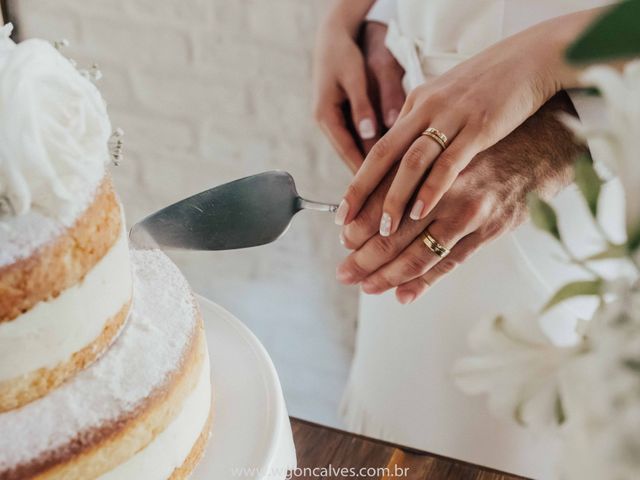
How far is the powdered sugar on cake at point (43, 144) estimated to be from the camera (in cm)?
44

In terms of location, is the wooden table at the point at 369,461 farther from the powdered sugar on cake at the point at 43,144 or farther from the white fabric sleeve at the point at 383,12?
the white fabric sleeve at the point at 383,12

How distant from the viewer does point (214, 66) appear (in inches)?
58.2

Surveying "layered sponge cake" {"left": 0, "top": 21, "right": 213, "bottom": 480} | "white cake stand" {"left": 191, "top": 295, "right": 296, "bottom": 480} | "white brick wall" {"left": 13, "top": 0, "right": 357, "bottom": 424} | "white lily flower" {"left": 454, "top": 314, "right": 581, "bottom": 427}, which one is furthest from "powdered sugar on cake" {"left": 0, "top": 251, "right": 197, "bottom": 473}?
"white brick wall" {"left": 13, "top": 0, "right": 357, "bottom": 424}

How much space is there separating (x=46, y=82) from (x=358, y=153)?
2.03 feet

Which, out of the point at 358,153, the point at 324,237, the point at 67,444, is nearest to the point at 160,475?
the point at 67,444

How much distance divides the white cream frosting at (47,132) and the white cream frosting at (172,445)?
0.60 feet

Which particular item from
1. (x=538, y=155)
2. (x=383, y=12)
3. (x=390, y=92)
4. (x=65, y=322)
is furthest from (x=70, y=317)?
(x=383, y=12)

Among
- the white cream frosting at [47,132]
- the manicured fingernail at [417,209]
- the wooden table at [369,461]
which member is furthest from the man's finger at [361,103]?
the white cream frosting at [47,132]

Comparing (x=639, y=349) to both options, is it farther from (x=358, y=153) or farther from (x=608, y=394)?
(x=358, y=153)

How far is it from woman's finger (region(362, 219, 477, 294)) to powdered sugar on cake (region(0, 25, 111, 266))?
0.38 m

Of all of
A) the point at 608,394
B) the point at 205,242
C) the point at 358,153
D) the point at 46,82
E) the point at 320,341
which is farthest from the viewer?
the point at 320,341

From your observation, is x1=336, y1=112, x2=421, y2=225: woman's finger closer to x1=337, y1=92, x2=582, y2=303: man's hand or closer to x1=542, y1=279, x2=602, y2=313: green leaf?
x1=337, y1=92, x2=582, y2=303: man's hand

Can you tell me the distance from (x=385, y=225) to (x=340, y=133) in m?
0.33

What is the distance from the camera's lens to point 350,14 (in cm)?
110
